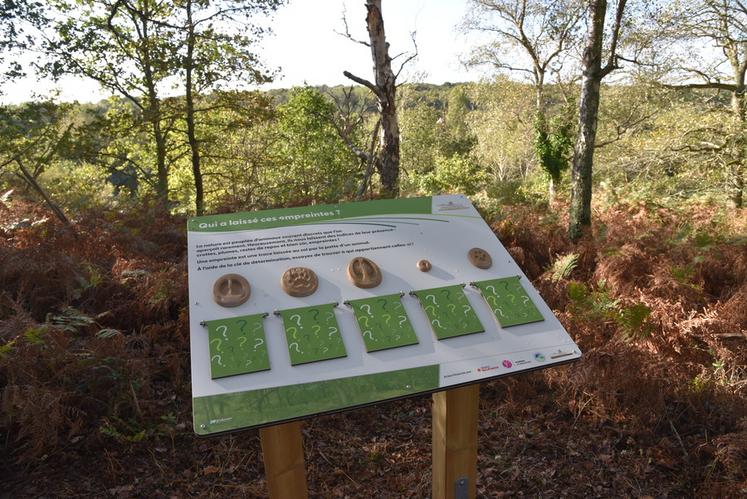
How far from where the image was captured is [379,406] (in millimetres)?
3984

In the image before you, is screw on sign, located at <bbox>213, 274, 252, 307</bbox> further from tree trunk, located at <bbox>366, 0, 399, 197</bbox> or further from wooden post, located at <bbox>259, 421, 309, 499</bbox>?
tree trunk, located at <bbox>366, 0, 399, 197</bbox>

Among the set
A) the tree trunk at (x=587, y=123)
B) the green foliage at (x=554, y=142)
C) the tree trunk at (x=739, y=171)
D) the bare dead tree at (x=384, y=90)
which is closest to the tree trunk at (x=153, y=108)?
the bare dead tree at (x=384, y=90)

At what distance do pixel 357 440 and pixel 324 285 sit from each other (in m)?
1.88

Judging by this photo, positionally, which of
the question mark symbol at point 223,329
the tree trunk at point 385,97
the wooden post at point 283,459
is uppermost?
the tree trunk at point 385,97

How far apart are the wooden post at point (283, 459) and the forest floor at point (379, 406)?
1.18 meters

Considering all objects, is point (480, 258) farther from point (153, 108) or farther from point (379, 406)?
point (153, 108)

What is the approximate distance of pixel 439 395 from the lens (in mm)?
2158

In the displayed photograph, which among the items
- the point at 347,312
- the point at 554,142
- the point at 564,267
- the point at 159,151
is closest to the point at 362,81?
the point at 564,267

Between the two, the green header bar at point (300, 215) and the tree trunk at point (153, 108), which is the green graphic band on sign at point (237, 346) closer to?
the green header bar at point (300, 215)

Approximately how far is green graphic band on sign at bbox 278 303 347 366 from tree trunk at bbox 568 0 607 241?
19.1ft

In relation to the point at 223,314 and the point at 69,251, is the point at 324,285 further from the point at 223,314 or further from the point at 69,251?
the point at 69,251

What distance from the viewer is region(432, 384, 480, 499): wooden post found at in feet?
6.99

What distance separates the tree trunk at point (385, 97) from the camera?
729 centimetres

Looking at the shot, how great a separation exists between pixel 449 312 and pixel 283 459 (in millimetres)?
965
